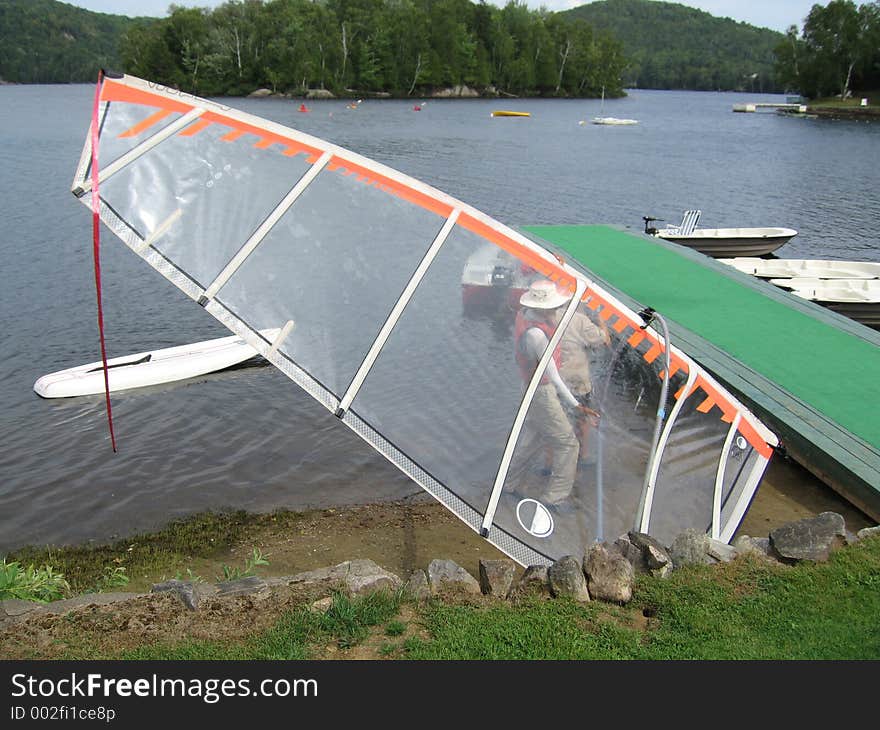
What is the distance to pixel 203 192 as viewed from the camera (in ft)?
20.7

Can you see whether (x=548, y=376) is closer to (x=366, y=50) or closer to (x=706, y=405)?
(x=706, y=405)

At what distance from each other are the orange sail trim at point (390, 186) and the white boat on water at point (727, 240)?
1742 centimetres

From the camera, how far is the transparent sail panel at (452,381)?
6.27 meters

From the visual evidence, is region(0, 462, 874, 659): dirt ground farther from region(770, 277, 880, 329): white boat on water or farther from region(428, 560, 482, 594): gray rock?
region(770, 277, 880, 329): white boat on water

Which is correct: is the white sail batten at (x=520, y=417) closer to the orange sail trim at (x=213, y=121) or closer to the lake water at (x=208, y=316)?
the orange sail trim at (x=213, y=121)

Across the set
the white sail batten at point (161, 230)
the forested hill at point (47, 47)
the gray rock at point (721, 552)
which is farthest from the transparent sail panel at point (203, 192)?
the forested hill at point (47, 47)

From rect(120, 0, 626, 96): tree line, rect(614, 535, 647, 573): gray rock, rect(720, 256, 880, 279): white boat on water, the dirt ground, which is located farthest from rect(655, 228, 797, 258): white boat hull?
rect(120, 0, 626, 96): tree line

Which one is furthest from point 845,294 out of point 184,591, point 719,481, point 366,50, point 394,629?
point 366,50

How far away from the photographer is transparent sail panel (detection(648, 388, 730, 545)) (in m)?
6.80

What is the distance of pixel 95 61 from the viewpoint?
587ft

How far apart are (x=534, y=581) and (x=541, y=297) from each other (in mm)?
2163

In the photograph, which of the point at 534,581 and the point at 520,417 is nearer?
the point at 534,581
